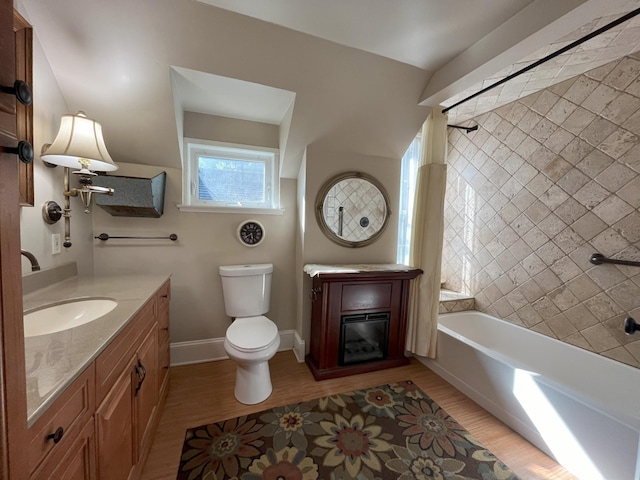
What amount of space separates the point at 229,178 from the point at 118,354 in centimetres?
164

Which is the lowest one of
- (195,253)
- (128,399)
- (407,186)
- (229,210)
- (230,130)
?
(128,399)

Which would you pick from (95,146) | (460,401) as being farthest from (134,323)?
(460,401)

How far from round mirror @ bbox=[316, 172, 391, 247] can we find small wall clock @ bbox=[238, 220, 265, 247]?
537 mm

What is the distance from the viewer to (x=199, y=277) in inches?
81.8

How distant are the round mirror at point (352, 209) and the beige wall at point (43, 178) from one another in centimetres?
165

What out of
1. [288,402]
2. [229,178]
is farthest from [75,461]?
[229,178]

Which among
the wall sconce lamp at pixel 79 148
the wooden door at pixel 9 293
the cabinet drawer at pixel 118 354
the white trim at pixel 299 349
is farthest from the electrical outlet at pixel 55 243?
the white trim at pixel 299 349

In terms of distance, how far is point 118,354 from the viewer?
885 mm

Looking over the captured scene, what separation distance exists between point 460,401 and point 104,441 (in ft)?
6.62

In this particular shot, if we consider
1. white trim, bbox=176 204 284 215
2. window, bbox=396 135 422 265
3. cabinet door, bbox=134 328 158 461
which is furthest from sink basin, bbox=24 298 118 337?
window, bbox=396 135 422 265

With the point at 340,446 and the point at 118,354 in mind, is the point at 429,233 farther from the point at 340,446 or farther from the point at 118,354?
the point at 118,354

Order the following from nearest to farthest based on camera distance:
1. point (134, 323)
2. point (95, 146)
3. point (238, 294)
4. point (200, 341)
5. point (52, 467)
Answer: point (52, 467) < point (134, 323) < point (95, 146) < point (238, 294) < point (200, 341)

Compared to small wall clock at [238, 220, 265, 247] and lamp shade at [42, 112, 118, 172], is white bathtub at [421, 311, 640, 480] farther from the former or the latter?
lamp shade at [42, 112, 118, 172]

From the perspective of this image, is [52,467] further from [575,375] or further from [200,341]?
[575,375]
